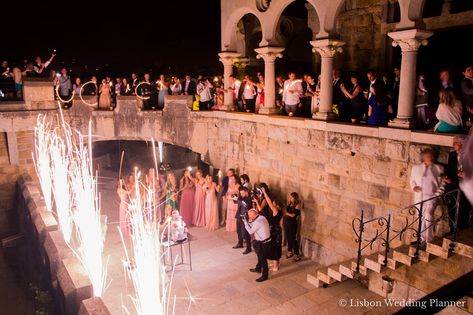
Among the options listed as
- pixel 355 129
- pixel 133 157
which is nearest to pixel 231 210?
pixel 355 129

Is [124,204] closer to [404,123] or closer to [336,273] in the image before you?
[336,273]

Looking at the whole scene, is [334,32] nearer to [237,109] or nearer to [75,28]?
[237,109]

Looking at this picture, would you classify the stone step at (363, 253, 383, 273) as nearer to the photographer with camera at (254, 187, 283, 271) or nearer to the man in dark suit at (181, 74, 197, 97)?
the photographer with camera at (254, 187, 283, 271)

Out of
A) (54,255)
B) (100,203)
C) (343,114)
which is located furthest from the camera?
(100,203)

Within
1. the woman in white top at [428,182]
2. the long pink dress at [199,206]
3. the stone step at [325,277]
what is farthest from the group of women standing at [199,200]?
the woman in white top at [428,182]


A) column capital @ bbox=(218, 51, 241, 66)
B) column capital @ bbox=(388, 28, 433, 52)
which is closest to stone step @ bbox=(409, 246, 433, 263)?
column capital @ bbox=(388, 28, 433, 52)

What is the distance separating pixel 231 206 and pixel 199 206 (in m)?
1.02

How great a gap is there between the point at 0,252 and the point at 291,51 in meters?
12.7

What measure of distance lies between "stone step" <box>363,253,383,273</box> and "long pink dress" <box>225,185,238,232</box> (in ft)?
14.3

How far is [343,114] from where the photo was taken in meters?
8.40

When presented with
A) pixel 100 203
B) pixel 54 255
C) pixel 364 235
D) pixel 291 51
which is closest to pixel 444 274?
pixel 364 235

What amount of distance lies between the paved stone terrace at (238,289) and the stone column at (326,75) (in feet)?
11.1

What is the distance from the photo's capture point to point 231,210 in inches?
399

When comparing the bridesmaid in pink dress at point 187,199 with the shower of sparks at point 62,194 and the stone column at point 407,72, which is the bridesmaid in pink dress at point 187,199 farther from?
the stone column at point 407,72
